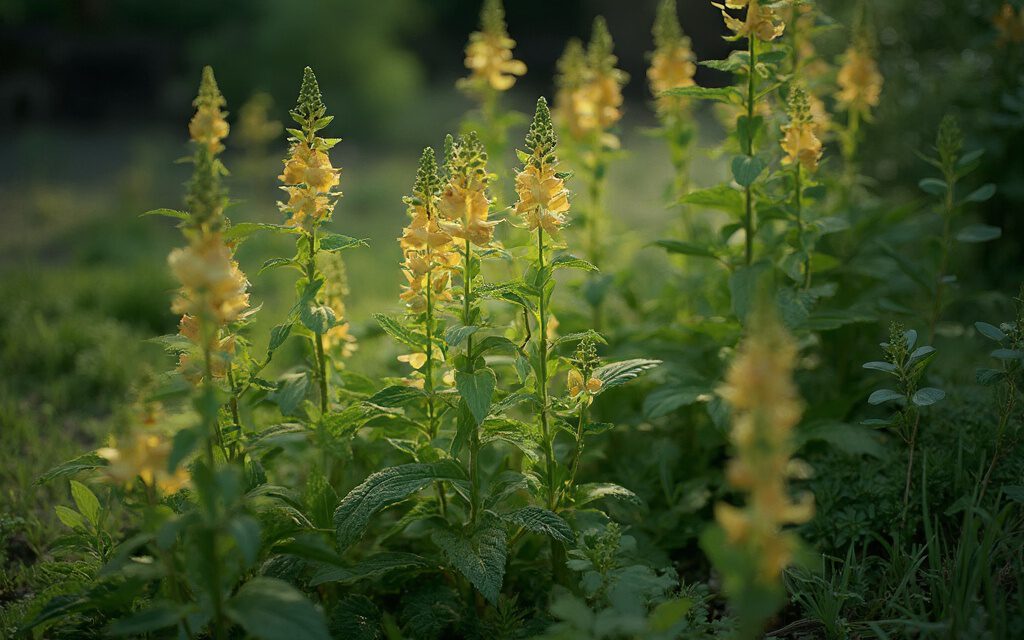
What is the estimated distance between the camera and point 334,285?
7.30 ft

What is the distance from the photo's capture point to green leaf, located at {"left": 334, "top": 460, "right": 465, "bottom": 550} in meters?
1.74

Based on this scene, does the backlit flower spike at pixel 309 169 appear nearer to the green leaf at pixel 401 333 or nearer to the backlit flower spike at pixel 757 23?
the green leaf at pixel 401 333

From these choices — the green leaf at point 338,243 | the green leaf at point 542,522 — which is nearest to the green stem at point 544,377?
the green leaf at point 542,522

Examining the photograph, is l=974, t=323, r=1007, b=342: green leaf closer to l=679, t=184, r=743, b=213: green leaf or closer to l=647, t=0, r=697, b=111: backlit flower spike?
l=679, t=184, r=743, b=213: green leaf

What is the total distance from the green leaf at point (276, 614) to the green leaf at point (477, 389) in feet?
1.71

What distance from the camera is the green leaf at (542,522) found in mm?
1769

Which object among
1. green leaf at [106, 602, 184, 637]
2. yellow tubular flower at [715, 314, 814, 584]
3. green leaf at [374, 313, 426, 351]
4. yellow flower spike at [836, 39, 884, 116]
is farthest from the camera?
yellow flower spike at [836, 39, 884, 116]

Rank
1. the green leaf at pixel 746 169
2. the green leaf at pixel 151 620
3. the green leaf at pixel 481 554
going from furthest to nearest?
1. the green leaf at pixel 746 169
2. the green leaf at pixel 481 554
3. the green leaf at pixel 151 620

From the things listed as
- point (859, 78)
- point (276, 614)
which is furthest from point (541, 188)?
point (859, 78)

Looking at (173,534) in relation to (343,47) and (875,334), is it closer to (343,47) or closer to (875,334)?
(875,334)

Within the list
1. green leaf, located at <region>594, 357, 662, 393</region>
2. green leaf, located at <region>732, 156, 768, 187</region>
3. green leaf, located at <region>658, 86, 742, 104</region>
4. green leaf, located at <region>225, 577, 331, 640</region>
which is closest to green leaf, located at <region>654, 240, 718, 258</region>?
green leaf, located at <region>732, 156, 768, 187</region>

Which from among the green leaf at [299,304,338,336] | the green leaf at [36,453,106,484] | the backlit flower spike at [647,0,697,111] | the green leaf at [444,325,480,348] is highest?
the backlit flower spike at [647,0,697,111]

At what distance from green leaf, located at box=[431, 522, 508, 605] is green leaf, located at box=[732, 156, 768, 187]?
107cm

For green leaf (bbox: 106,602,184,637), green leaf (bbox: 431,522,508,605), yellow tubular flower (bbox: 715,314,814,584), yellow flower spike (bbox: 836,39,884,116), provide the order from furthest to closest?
yellow flower spike (bbox: 836,39,884,116)
green leaf (bbox: 431,522,508,605)
green leaf (bbox: 106,602,184,637)
yellow tubular flower (bbox: 715,314,814,584)
